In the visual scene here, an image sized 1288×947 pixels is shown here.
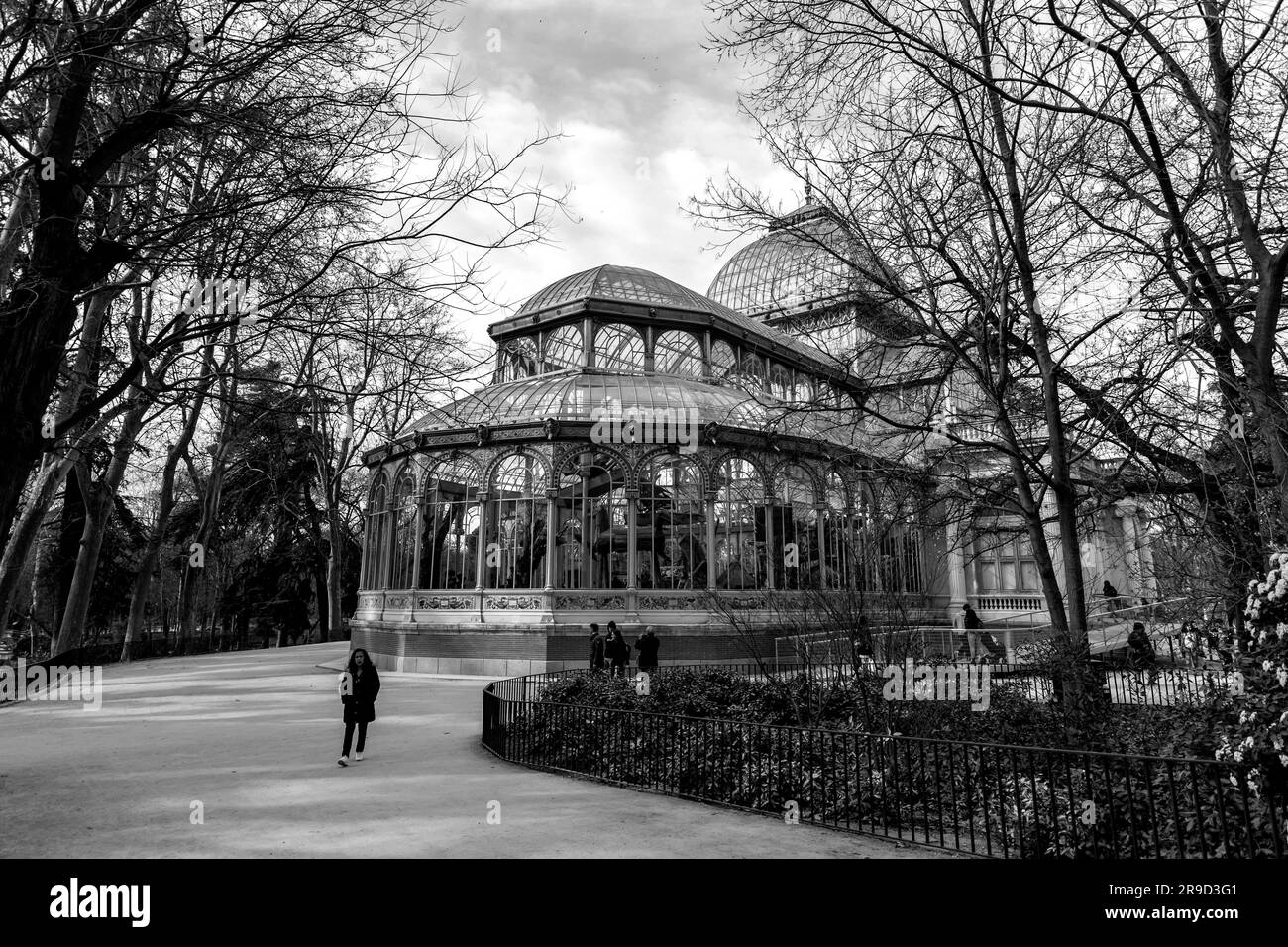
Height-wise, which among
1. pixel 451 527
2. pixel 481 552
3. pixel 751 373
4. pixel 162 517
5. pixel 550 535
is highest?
pixel 751 373

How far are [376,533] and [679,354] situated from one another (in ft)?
38.0

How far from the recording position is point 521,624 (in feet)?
65.8

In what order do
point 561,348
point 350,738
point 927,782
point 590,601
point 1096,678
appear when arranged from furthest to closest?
1. point 561,348
2. point 590,601
3. point 350,738
4. point 1096,678
5. point 927,782

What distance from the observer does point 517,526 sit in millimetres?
21109

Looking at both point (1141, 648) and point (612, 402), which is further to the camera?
point (612, 402)

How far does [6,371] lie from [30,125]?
268 centimetres

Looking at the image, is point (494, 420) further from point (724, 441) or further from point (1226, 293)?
point (1226, 293)

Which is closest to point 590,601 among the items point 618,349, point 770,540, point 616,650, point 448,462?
point 616,650

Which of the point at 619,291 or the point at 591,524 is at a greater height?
the point at 619,291

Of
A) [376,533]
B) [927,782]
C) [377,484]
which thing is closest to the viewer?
Answer: [927,782]

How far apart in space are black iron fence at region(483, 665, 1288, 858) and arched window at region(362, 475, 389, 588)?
45.2 feet

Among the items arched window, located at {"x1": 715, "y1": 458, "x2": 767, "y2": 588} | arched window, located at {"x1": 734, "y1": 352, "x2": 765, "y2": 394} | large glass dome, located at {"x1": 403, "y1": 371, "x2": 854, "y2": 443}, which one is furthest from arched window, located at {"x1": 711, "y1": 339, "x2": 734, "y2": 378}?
arched window, located at {"x1": 715, "y1": 458, "x2": 767, "y2": 588}

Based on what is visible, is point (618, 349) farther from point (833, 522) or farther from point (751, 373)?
point (833, 522)

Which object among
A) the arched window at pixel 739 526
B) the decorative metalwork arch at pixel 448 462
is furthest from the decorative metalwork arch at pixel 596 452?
the arched window at pixel 739 526
